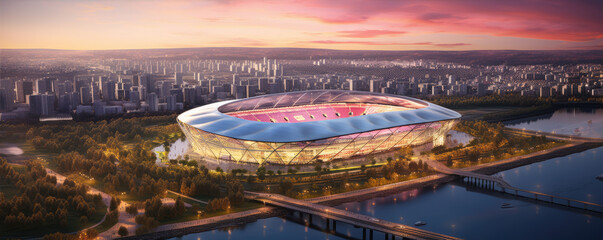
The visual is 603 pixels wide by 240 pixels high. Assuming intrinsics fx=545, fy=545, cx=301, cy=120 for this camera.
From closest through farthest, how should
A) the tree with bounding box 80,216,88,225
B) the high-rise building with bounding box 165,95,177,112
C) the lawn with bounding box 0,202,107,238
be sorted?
the lawn with bounding box 0,202,107,238, the tree with bounding box 80,216,88,225, the high-rise building with bounding box 165,95,177,112

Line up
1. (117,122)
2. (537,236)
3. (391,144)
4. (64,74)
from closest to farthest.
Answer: (537,236) < (391,144) < (117,122) < (64,74)

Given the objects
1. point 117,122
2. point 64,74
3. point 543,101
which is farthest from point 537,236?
point 64,74

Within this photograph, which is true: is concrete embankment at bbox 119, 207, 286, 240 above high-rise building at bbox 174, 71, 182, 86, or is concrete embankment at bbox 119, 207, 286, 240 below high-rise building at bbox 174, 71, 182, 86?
below

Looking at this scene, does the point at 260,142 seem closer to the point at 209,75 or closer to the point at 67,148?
the point at 67,148

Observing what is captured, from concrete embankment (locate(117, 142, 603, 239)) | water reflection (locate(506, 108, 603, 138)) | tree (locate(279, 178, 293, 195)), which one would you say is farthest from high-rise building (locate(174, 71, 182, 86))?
tree (locate(279, 178, 293, 195))

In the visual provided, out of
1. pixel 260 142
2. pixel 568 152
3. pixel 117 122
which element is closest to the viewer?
pixel 260 142

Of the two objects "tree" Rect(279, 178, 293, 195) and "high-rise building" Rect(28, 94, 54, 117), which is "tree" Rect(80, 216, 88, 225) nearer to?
"tree" Rect(279, 178, 293, 195)

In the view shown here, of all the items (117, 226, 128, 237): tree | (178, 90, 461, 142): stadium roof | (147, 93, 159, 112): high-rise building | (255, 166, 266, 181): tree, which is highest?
(178, 90, 461, 142): stadium roof
